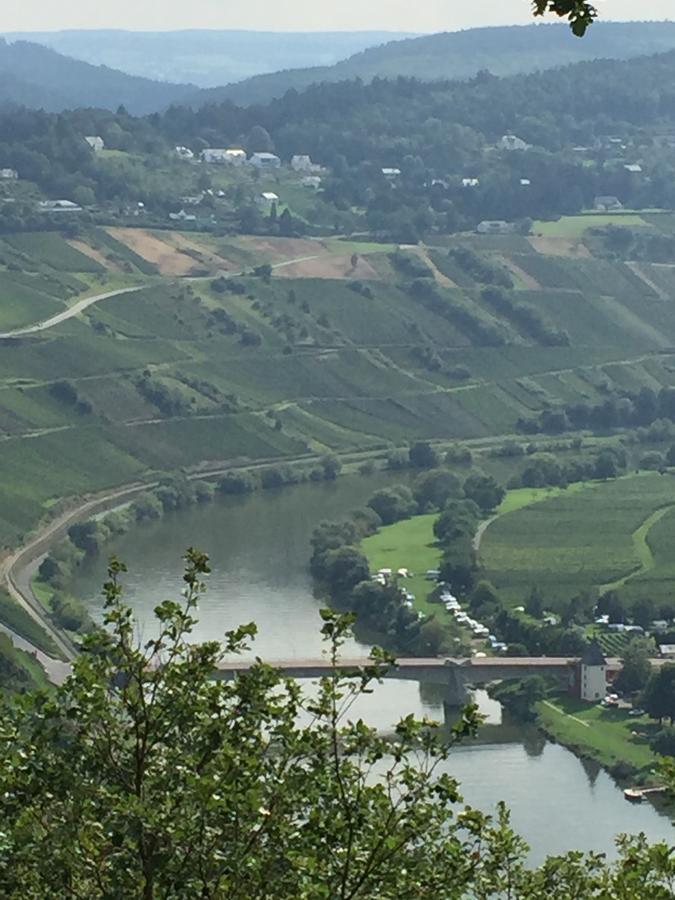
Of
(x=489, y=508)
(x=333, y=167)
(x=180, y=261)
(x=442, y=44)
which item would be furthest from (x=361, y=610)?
(x=442, y=44)

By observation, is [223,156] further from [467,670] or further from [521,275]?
[467,670]

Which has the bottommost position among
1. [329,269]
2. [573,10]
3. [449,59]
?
[449,59]


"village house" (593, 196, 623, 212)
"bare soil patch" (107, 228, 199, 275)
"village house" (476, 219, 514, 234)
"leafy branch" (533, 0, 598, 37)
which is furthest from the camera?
"village house" (593, 196, 623, 212)

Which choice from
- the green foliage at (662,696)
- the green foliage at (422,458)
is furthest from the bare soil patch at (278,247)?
the green foliage at (662,696)

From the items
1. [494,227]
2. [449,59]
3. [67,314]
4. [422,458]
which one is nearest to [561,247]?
[494,227]

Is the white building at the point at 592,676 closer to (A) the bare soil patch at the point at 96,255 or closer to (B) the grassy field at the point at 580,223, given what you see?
(A) the bare soil patch at the point at 96,255

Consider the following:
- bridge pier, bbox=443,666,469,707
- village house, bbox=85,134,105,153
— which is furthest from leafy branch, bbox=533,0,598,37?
village house, bbox=85,134,105,153

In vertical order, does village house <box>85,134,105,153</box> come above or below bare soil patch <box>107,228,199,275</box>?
above

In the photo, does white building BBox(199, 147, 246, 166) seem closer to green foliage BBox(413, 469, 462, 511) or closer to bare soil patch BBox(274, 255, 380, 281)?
bare soil patch BBox(274, 255, 380, 281)
